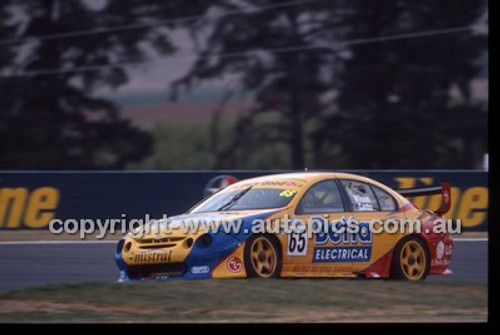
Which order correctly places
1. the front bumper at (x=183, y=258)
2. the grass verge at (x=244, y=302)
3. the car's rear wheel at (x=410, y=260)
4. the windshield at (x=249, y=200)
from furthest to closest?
the car's rear wheel at (x=410, y=260), the windshield at (x=249, y=200), the front bumper at (x=183, y=258), the grass verge at (x=244, y=302)

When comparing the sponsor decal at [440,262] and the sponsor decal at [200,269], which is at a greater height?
the sponsor decal at [440,262]

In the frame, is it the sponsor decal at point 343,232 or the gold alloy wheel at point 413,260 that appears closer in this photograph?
the sponsor decal at point 343,232

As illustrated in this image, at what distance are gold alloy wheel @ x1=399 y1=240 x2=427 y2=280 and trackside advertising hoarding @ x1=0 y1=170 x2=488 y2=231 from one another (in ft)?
6.95

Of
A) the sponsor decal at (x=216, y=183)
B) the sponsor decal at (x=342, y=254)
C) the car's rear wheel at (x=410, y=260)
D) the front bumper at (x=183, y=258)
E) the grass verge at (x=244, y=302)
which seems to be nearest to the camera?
the grass verge at (x=244, y=302)

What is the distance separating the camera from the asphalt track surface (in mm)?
12188

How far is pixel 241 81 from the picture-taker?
839 inches

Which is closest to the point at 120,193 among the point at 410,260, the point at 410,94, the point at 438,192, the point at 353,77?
the point at 438,192

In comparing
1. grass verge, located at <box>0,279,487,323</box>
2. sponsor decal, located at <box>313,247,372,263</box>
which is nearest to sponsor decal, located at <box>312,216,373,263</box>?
sponsor decal, located at <box>313,247,372,263</box>

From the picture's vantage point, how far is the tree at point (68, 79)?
21781 mm

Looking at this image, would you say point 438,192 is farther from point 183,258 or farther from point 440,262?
point 183,258

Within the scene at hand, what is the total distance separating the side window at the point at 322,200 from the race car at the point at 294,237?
10 mm

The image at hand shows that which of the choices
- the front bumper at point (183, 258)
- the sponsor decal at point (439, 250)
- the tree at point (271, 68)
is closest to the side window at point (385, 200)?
the sponsor decal at point (439, 250)

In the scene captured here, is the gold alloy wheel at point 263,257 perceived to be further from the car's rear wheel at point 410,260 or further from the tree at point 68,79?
the tree at point 68,79

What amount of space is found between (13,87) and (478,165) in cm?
955
